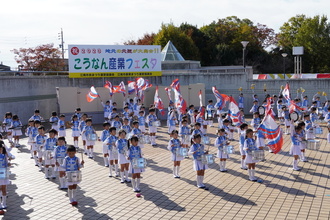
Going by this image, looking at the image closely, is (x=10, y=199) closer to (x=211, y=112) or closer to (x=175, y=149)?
(x=175, y=149)

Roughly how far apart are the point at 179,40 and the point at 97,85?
21.8m

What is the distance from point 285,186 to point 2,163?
8.08 meters

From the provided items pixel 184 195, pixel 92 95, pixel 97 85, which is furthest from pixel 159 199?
pixel 97 85

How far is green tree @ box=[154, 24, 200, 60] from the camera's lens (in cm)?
4706

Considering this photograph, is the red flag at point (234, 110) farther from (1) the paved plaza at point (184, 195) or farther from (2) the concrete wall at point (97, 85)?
(2) the concrete wall at point (97, 85)

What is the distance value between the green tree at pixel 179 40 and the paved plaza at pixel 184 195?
33.7 m

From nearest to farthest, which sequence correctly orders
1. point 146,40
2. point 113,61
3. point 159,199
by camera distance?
1. point 159,199
2. point 113,61
3. point 146,40

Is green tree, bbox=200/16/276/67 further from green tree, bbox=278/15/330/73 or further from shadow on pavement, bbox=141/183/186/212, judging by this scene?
shadow on pavement, bbox=141/183/186/212

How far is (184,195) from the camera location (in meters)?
11.2

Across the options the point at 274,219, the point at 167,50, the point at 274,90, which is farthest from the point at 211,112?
the point at 167,50

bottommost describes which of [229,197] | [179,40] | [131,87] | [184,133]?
[229,197]

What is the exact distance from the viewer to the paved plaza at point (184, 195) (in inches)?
383

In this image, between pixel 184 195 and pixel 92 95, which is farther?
pixel 92 95

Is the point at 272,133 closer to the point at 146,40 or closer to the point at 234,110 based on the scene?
the point at 234,110
